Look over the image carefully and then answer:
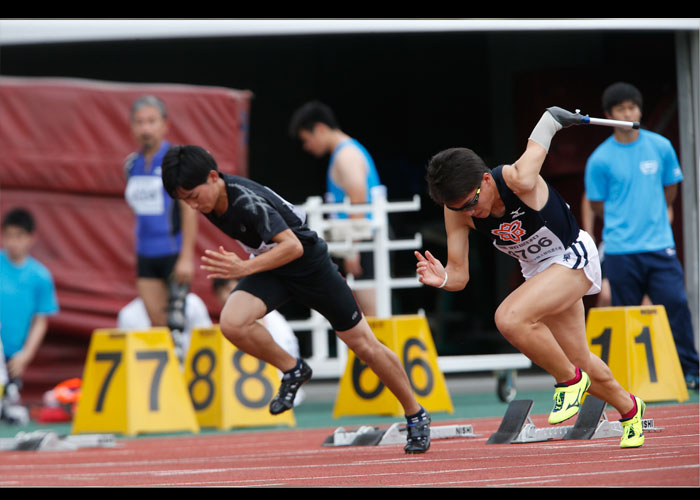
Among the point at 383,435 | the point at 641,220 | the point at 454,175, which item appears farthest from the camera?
the point at 641,220

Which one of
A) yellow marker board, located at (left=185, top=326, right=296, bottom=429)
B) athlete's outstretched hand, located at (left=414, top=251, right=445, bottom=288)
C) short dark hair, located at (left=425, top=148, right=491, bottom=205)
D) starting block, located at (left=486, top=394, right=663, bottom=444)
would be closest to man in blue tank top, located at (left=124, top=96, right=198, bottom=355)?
yellow marker board, located at (left=185, top=326, right=296, bottom=429)

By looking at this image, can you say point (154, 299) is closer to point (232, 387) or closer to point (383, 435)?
point (232, 387)

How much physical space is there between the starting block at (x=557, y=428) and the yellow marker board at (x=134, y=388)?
10.5ft

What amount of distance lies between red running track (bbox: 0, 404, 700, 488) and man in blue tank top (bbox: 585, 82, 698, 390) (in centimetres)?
154

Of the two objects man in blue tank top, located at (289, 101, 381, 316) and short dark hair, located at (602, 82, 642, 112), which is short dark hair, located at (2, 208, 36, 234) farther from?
short dark hair, located at (602, 82, 642, 112)

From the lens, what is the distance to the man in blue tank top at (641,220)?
9.07m

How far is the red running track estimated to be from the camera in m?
5.34

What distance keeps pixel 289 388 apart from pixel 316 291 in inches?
24.6

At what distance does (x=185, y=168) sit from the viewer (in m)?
6.83

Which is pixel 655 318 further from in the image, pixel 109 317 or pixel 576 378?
pixel 109 317

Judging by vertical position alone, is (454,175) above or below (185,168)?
below

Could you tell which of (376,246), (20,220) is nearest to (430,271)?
(376,246)

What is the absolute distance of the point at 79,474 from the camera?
688 cm
